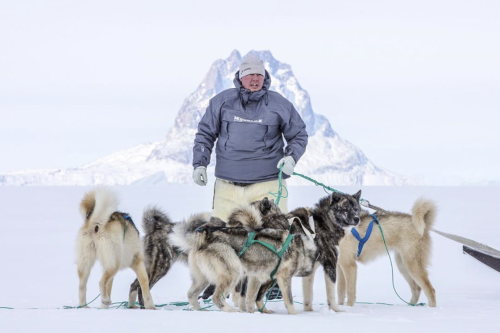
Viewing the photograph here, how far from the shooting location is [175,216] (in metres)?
20.6

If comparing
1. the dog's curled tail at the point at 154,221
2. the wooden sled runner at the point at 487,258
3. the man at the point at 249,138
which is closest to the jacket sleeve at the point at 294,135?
the man at the point at 249,138

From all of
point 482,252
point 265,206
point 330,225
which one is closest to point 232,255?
point 265,206

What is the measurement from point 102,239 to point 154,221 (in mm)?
722

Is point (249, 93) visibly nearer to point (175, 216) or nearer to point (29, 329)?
point (29, 329)

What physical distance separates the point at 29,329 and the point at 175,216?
16.6 m

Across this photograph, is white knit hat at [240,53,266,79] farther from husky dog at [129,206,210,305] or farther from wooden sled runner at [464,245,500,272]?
wooden sled runner at [464,245,500,272]

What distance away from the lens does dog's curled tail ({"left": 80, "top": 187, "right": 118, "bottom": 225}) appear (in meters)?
5.76

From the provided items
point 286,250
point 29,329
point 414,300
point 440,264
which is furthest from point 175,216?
point 29,329

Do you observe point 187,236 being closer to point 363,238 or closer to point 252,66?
point 252,66

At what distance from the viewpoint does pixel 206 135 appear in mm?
6660

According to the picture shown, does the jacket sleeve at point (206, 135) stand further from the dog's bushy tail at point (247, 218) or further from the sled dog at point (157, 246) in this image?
the dog's bushy tail at point (247, 218)

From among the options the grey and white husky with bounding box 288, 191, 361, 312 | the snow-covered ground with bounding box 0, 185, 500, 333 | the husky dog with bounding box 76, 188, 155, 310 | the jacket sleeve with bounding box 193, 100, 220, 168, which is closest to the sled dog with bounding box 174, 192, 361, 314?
the grey and white husky with bounding box 288, 191, 361, 312

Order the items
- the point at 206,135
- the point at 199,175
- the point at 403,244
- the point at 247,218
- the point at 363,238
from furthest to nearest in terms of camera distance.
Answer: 1. the point at 403,244
2. the point at 363,238
3. the point at 206,135
4. the point at 199,175
5. the point at 247,218

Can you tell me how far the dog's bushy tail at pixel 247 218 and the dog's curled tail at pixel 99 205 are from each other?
1109 mm
